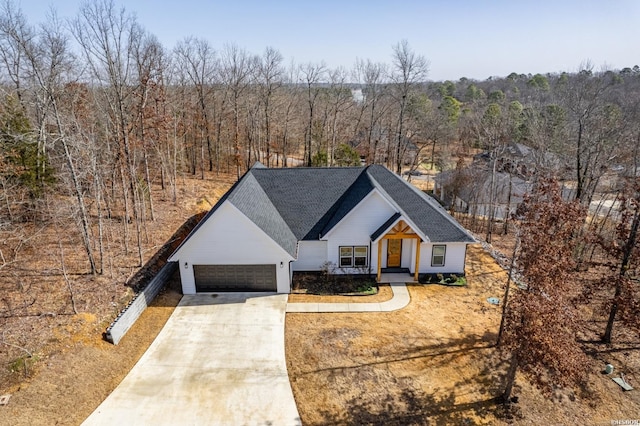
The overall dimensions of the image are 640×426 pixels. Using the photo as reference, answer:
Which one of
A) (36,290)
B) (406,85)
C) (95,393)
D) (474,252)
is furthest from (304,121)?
(95,393)

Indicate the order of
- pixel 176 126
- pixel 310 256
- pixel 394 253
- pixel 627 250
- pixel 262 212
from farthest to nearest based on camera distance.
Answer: pixel 176 126 → pixel 394 253 → pixel 310 256 → pixel 262 212 → pixel 627 250

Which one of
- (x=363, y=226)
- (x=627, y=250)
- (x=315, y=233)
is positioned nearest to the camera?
(x=627, y=250)

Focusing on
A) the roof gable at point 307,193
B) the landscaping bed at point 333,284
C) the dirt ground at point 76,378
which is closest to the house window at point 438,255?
the landscaping bed at point 333,284

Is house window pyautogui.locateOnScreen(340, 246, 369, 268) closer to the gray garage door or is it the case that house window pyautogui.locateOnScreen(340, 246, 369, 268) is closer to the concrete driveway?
the gray garage door

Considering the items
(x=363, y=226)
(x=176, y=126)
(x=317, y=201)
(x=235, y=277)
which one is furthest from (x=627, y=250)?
(x=176, y=126)

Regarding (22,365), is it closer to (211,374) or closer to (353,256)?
(211,374)

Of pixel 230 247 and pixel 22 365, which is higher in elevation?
pixel 230 247
